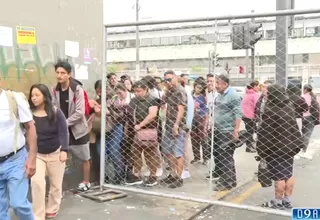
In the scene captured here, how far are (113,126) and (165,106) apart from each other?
88 cm

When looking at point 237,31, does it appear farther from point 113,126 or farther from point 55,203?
point 55,203

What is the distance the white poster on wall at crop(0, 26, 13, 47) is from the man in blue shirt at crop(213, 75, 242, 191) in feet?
9.72

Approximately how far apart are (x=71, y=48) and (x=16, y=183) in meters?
2.60

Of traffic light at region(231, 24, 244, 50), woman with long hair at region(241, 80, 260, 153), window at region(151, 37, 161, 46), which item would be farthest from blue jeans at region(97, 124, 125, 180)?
window at region(151, 37, 161, 46)

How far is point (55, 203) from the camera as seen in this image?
5.07m

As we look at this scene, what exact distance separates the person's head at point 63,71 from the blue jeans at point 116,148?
1307mm

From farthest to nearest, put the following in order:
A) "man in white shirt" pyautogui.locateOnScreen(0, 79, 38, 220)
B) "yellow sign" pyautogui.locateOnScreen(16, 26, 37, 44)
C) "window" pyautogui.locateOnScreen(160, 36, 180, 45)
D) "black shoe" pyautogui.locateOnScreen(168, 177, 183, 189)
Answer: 1. "window" pyautogui.locateOnScreen(160, 36, 180, 45)
2. "black shoe" pyautogui.locateOnScreen(168, 177, 183, 189)
3. "yellow sign" pyautogui.locateOnScreen(16, 26, 37, 44)
4. "man in white shirt" pyautogui.locateOnScreen(0, 79, 38, 220)

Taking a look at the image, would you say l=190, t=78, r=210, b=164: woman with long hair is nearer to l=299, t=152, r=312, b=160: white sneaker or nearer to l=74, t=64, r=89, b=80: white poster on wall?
l=299, t=152, r=312, b=160: white sneaker

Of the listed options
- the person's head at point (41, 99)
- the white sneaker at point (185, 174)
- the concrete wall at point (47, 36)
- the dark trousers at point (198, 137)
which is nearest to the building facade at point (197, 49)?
the dark trousers at point (198, 137)

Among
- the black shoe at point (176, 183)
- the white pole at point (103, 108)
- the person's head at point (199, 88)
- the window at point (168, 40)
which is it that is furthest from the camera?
the window at point (168, 40)

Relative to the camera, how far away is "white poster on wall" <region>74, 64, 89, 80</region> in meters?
6.05

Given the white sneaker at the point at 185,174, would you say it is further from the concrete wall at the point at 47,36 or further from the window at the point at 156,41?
the window at the point at 156,41

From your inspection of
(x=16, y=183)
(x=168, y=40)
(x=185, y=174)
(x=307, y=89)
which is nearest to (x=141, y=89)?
(x=185, y=174)

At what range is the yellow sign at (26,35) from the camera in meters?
5.17
